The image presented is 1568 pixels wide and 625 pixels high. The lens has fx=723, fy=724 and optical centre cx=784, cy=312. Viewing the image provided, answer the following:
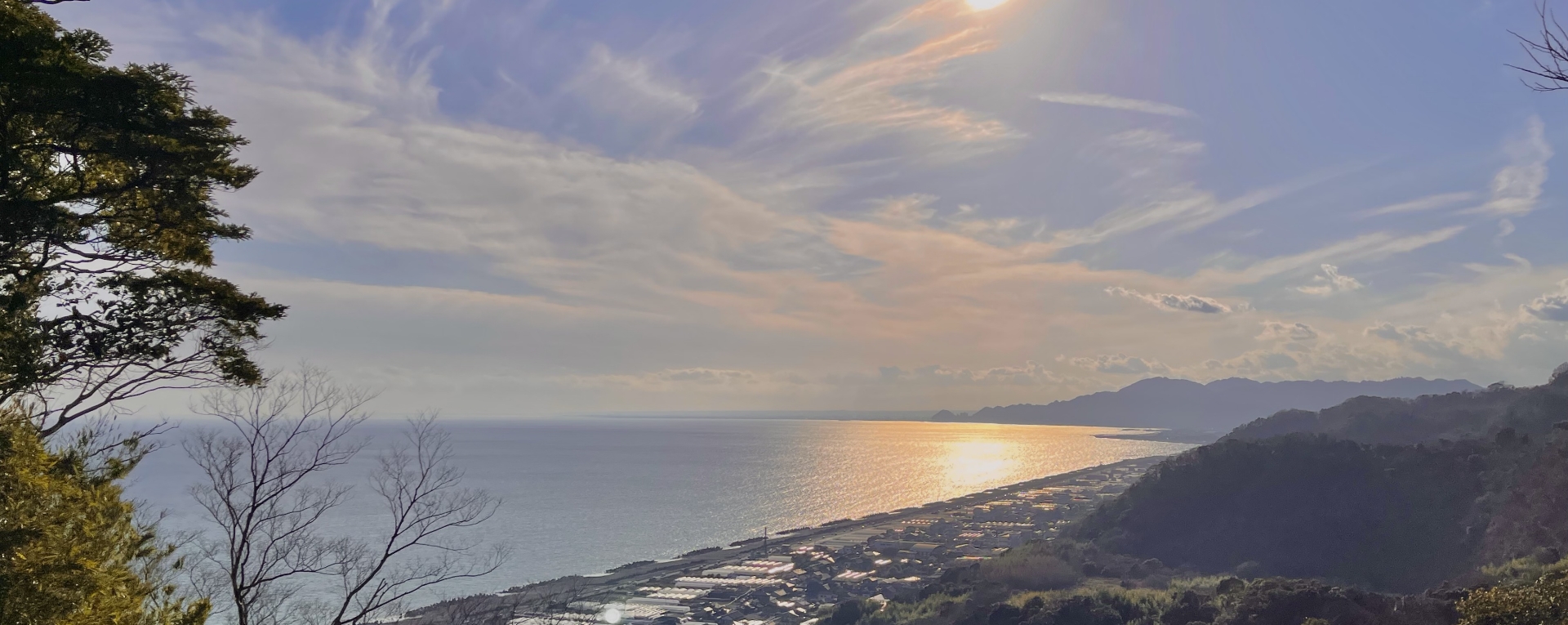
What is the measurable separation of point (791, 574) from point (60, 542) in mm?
55599

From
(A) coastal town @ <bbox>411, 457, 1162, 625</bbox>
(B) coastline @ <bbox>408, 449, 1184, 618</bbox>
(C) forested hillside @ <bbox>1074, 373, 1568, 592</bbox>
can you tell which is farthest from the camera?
(B) coastline @ <bbox>408, 449, 1184, 618</bbox>

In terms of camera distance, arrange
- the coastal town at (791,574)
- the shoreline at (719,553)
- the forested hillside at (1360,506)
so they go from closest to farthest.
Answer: the forested hillside at (1360,506)
the coastal town at (791,574)
the shoreline at (719,553)

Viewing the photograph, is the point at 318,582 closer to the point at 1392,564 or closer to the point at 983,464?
the point at 1392,564

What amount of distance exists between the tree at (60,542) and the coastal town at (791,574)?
18317mm

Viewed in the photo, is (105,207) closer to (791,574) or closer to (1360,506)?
(791,574)

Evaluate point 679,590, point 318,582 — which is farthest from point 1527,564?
point 318,582

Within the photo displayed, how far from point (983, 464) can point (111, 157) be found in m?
205

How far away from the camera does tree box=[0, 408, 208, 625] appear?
7.22 m

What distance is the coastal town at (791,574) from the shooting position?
151 ft

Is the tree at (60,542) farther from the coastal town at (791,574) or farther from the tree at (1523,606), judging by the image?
the tree at (1523,606)

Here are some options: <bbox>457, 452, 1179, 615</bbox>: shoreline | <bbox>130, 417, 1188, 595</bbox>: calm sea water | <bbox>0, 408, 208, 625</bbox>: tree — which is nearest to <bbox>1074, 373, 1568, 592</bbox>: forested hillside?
<bbox>457, 452, 1179, 615</bbox>: shoreline

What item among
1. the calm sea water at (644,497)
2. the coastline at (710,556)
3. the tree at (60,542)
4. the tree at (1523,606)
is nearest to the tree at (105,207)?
the tree at (60,542)

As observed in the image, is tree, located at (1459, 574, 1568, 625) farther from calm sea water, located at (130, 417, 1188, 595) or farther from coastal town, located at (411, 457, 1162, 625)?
calm sea water, located at (130, 417, 1188, 595)

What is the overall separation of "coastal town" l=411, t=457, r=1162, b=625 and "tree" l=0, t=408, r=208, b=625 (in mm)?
18317
